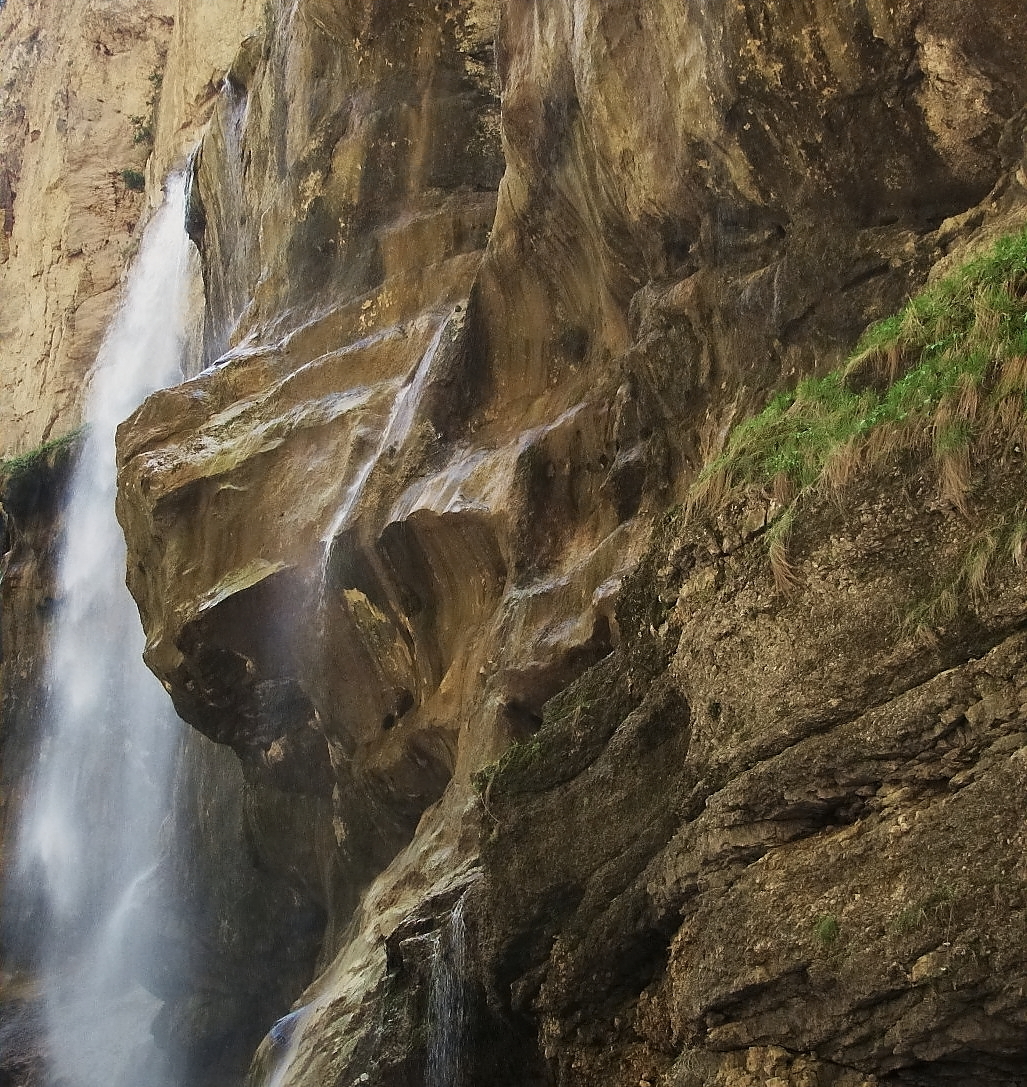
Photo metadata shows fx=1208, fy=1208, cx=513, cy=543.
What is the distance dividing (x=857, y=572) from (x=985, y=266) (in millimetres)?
2023

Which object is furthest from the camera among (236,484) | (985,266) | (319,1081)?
(236,484)

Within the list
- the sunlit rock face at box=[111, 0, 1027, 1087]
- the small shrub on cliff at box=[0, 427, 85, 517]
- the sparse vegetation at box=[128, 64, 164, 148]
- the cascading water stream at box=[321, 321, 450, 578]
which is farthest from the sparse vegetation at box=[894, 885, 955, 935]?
the sparse vegetation at box=[128, 64, 164, 148]

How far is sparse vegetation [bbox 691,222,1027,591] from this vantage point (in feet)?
19.6

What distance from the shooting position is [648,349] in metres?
11.6

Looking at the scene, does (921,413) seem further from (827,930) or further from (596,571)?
(596,571)

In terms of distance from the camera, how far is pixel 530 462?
12875 millimetres

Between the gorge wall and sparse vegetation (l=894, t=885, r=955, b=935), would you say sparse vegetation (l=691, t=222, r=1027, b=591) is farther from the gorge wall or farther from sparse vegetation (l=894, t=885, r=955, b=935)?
sparse vegetation (l=894, t=885, r=955, b=935)

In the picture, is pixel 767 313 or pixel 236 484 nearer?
pixel 767 313

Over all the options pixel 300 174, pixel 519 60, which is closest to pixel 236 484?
pixel 300 174

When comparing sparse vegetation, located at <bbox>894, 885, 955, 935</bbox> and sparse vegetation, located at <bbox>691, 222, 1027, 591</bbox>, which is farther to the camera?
sparse vegetation, located at <bbox>691, 222, 1027, 591</bbox>

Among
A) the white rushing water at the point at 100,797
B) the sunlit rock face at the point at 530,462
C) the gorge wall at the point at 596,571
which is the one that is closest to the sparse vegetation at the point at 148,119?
the white rushing water at the point at 100,797

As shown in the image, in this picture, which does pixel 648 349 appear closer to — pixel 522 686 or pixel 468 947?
pixel 522 686

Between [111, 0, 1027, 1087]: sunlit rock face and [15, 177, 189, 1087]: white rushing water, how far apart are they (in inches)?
318

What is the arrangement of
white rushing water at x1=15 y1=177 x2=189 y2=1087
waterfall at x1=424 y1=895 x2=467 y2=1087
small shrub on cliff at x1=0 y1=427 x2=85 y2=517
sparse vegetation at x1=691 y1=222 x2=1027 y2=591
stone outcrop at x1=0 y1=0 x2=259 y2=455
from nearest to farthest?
sparse vegetation at x1=691 y1=222 x2=1027 y2=591
waterfall at x1=424 y1=895 x2=467 y2=1087
white rushing water at x1=15 y1=177 x2=189 y2=1087
small shrub on cliff at x1=0 y1=427 x2=85 y2=517
stone outcrop at x1=0 y1=0 x2=259 y2=455
